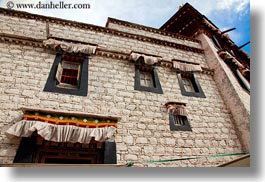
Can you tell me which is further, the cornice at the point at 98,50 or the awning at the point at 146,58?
the awning at the point at 146,58

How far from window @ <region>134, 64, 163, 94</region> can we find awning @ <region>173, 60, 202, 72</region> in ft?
2.20

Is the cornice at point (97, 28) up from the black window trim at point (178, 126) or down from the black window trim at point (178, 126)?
up

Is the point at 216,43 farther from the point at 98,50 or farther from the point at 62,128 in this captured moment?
the point at 62,128

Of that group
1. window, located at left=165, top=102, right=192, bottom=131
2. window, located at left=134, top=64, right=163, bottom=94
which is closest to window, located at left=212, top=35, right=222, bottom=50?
window, located at left=134, top=64, right=163, bottom=94

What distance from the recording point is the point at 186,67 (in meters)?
4.91

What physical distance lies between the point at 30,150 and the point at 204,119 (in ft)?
11.5

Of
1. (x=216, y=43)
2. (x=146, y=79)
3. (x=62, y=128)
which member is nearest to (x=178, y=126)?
(x=146, y=79)

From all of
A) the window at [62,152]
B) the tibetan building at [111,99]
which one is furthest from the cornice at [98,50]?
the window at [62,152]

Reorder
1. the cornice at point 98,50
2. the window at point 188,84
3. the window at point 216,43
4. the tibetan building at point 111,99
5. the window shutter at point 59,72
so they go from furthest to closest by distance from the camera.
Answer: the window at point 216,43 → the window at point 188,84 → the cornice at point 98,50 → the window shutter at point 59,72 → the tibetan building at point 111,99

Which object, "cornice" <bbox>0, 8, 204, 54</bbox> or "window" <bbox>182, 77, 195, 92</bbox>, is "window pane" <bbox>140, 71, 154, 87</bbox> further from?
"cornice" <bbox>0, 8, 204, 54</bbox>

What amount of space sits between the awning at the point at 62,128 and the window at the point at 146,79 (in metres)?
1.44

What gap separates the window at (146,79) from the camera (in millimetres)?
4188

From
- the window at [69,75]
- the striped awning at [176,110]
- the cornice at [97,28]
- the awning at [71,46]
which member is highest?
the cornice at [97,28]

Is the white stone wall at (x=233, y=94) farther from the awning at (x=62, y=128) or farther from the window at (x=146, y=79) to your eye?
the awning at (x=62, y=128)
